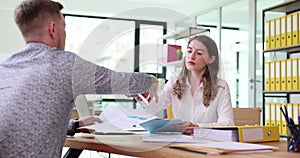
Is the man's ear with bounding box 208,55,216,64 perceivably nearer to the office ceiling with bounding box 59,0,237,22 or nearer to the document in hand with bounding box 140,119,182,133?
the document in hand with bounding box 140,119,182,133

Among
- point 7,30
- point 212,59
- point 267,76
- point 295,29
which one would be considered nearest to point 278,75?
point 267,76

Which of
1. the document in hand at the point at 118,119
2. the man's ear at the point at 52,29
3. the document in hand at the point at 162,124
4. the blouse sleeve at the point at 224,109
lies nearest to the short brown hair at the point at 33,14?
the man's ear at the point at 52,29

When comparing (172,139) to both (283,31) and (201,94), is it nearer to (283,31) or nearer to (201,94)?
(201,94)

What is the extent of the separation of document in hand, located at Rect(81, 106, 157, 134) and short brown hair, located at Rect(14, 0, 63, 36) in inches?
14.2

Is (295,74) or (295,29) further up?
(295,29)

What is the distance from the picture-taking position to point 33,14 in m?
1.35

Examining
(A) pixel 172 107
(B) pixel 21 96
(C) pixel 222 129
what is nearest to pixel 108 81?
(B) pixel 21 96

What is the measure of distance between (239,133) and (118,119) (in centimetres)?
42

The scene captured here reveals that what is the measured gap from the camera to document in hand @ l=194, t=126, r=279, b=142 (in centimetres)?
146

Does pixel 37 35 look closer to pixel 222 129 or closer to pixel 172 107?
pixel 222 129

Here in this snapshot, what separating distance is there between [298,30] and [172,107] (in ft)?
8.67

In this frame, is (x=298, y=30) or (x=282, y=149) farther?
(x=298, y=30)

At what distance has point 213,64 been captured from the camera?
5.60ft

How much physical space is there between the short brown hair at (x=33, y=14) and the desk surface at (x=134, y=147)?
42cm
